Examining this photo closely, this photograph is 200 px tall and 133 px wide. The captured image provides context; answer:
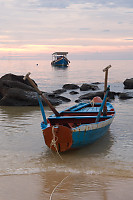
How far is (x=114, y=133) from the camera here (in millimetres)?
10555

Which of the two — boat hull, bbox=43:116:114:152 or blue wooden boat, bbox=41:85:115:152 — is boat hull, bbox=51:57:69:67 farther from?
boat hull, bbox=43:116:114:152

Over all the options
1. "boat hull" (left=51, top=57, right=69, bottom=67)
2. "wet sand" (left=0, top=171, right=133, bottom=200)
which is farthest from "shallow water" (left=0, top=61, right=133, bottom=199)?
"boat hull" (left=51, top=57, right=69, bottom=67)

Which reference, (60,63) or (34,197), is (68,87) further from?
(60,63)

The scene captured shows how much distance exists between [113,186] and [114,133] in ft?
15.1

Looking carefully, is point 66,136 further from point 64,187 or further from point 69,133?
point 64,187

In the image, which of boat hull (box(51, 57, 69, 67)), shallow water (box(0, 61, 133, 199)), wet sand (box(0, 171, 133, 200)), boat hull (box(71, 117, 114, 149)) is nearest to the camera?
wet sand (box(0, 171, 133, 200))

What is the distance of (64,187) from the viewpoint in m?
6.05

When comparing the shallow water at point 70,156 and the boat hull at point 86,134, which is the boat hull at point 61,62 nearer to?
the shallow water at point 70,156

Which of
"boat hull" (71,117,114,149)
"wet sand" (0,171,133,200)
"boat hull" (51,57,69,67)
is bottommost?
"wet sand" (0,171,133,200)

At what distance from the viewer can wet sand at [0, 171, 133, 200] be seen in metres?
5.62

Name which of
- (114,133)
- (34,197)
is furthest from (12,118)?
(34,197)

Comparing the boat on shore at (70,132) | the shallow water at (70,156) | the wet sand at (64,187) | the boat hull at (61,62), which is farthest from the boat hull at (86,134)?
the boat hull at (61,62)

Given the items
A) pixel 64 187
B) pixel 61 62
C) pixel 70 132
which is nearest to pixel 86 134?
pixel 70 132

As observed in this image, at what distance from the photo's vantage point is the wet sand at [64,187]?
5.62 m
